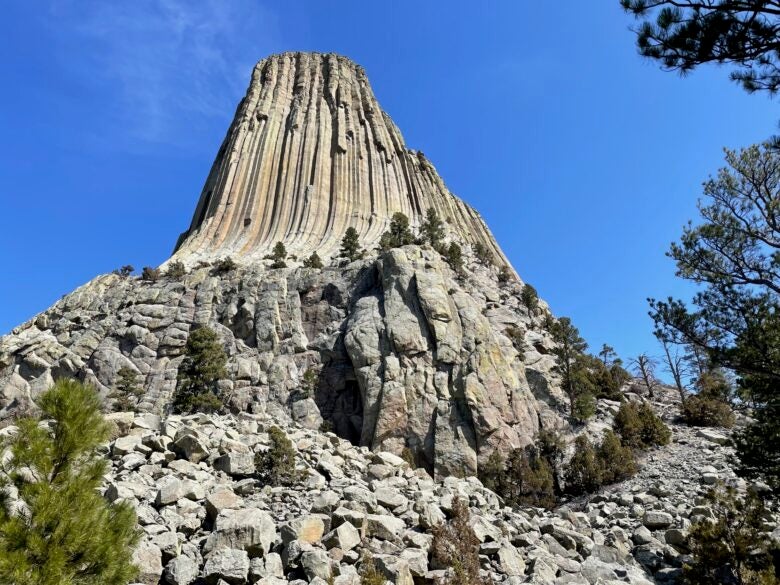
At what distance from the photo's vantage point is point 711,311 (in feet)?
43.8

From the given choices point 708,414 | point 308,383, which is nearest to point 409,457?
point 308,383

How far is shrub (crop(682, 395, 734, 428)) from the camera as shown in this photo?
29016 millimetres

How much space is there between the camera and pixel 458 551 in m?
11.7

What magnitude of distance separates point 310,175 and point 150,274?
2249 centimetres

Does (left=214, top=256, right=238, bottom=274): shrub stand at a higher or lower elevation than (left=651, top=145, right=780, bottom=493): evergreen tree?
higher

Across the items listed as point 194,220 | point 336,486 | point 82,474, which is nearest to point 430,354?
point 336,486

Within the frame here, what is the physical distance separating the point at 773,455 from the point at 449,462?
1395 cm

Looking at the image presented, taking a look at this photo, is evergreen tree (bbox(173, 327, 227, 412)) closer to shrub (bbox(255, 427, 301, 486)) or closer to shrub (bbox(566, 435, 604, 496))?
shrub (bbox(255, 427, 301, 486))

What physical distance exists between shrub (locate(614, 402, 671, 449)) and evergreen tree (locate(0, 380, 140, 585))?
2617 cm

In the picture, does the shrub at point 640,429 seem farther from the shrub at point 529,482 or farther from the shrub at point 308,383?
the shrub at point 308,383

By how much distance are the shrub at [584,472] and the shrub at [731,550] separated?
9241mm

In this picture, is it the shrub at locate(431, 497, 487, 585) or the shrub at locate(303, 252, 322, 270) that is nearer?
the shrub at locate(431, 497, 487, 585)

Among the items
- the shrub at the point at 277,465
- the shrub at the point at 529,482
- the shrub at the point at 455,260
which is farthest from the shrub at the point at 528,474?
the shrub at the point at 455,260

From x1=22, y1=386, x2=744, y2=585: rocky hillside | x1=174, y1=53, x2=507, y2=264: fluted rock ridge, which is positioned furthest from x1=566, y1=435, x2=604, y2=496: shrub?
x1=174, y1=53, x2=507, y2=264: fluted rock ridge
